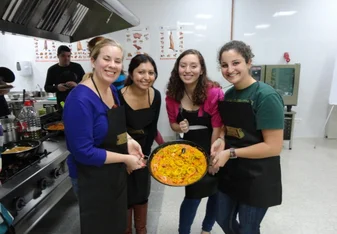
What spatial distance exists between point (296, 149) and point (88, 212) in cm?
335

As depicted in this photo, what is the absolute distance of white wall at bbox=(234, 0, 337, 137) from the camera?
143 inches

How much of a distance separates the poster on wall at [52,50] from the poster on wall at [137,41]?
2.36 feet

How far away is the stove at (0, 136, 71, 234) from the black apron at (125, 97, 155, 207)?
491 mm

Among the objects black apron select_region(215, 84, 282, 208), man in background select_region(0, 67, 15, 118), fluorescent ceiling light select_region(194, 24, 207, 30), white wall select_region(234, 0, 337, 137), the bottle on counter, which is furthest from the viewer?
fluorescent ceiling light select_region(194, 24, 207, 30)

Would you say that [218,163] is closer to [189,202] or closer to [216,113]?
[216,113]

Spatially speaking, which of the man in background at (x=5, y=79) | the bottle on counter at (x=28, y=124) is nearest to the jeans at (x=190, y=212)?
the bottle on counter at (x=28, y=124)

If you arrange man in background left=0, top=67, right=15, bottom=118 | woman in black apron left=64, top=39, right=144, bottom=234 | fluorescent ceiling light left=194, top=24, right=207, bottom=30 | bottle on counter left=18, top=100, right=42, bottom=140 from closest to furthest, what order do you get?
woman in black apron left=64, top=39, right=144, bottom=234 < bottle on counter left=18, top=100, right=42, bottom=140 < man in background left=0, top=67, right=15, bottom=118 < fluorescent ceiling light left=194, top=24, right=207, bottom=30

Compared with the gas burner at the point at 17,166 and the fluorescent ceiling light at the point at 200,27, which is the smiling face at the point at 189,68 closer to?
the gas burner at the point at 17,166

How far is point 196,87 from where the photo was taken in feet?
4.76

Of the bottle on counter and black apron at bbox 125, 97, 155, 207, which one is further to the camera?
the bottle on counter

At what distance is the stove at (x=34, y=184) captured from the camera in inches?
45.6

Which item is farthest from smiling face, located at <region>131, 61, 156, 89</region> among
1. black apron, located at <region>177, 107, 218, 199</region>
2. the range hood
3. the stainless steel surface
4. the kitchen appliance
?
the stainless steel surface

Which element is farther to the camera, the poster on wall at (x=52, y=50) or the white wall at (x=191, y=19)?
the poster on wall at (x=52, y=50)

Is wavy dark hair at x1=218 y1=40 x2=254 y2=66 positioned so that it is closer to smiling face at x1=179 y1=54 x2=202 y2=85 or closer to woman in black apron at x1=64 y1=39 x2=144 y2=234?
smiling face at x1=179 y1=54 x2=202 y2=85
